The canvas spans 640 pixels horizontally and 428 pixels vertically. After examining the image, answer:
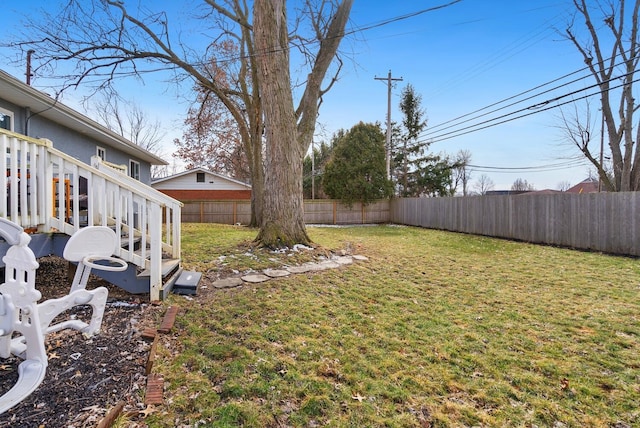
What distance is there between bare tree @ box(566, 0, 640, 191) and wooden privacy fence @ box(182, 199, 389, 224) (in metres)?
9.56

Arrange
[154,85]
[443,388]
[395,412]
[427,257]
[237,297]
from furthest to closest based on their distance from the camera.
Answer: [154,85] → [427,257] → [237,297] → [443,388] → [395,412]

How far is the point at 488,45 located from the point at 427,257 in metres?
8.66

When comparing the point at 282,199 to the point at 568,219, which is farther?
the point at 568,219

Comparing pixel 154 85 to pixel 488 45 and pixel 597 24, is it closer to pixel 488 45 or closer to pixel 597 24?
pixel 488 45

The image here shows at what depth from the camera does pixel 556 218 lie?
8.75 m

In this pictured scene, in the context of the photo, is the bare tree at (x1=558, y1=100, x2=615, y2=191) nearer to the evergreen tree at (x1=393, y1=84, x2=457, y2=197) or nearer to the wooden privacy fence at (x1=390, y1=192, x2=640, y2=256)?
the wooden privacy fence at (x1=390, y1=192, x2=640, y2=256)

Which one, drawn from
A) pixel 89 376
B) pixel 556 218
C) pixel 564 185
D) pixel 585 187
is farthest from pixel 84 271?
pixel 564 185

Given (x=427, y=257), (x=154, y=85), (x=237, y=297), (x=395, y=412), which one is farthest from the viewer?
(x=154, y=85)

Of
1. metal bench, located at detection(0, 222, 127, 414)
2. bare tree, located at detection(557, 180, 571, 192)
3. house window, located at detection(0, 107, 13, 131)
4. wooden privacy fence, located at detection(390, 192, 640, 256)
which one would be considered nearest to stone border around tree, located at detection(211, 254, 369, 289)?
metal bench, located at detection(0, 222, 127, 414)

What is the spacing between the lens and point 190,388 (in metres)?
1.95

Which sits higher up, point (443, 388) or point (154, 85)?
point (154, 85)

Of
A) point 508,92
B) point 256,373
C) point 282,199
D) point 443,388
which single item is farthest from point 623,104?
point 256,373

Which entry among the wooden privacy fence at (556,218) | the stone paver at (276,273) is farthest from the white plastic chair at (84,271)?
the wooden privacy fence at (556,218)

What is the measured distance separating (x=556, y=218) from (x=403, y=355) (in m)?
8.72
